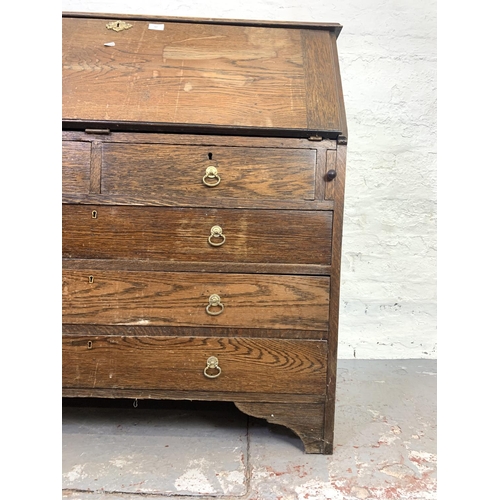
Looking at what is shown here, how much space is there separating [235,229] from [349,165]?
127cm

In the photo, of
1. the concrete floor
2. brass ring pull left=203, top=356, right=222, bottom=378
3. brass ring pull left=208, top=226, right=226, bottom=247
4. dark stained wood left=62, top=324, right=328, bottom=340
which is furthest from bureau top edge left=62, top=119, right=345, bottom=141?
the concrete floor

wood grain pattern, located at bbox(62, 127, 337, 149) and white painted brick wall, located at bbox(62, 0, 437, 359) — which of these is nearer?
wood grain pattern, located at bbox(62, 127, 337, 149)

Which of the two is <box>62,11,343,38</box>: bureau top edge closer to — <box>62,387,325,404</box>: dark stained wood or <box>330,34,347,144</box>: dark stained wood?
<box>330,34,347,144</box>: dark stained wood

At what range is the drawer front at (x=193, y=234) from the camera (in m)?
1.73

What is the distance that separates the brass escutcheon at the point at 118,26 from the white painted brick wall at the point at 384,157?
Result: 75 centimetres

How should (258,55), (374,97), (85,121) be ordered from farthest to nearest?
(374,97) → (258,55) → (85,121)

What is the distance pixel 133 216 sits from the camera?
1.72 m

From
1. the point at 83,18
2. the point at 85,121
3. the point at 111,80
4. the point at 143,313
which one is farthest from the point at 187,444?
the point at 83,18

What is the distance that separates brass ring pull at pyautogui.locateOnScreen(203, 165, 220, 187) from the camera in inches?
67.1

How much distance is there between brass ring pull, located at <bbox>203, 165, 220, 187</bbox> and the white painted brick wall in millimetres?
1250

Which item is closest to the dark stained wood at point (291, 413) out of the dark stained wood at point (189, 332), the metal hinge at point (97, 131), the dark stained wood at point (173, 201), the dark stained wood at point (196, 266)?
A: the dark stained wood at point (189, 332)

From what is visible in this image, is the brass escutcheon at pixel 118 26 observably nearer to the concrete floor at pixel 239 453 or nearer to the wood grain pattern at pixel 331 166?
the wood grain pattern at pixel 331 166

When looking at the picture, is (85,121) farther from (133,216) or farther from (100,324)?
(100,324)

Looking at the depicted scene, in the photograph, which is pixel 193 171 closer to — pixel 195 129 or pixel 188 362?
pixel 195 129
